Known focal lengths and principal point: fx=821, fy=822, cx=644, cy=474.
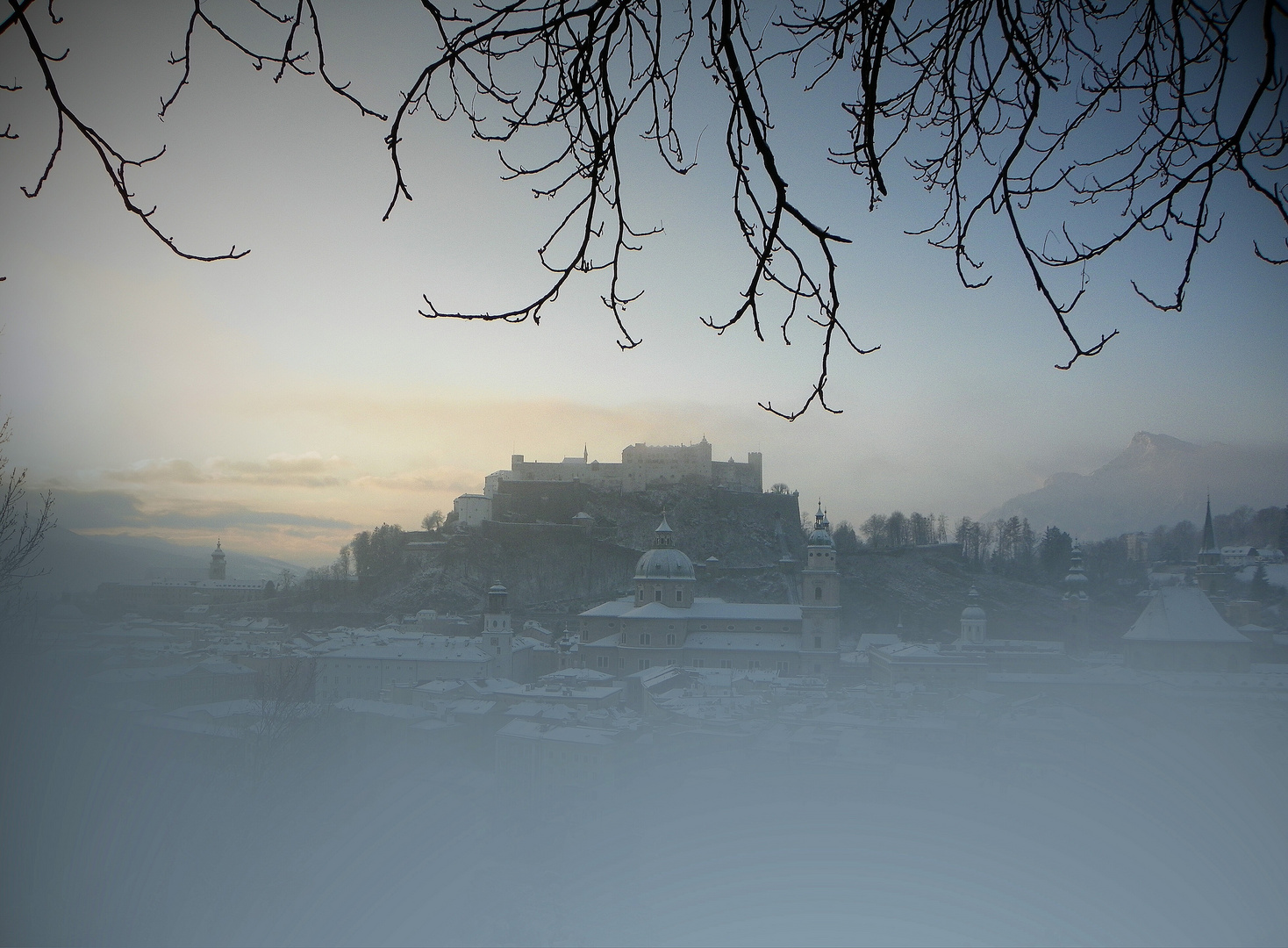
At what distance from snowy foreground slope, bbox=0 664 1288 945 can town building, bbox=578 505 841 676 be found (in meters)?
7.22

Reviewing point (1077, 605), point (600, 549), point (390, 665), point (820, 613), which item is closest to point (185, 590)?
point (390, 665)

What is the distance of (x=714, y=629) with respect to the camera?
21.2m

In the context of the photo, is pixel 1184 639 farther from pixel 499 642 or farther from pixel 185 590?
pixel 185 590

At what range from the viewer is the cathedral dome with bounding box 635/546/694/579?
2269 cm

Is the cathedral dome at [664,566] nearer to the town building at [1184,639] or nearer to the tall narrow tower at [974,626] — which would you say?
the tall narrow tower at [974,626]

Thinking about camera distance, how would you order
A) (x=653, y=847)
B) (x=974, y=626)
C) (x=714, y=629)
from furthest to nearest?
(x=714, y=629) < (x=974, y=626) < (x=653, y=847)

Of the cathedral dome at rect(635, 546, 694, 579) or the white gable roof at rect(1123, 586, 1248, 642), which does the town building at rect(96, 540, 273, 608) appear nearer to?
the cathedral dome at rect(635, 546, 694, 579)

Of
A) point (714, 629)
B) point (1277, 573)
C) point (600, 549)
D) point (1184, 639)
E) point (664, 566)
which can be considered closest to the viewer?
point (1184, 639)

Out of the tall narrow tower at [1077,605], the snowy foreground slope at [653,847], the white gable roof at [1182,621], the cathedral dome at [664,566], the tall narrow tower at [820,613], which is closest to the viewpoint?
the snowy foreground slope at [653,847]

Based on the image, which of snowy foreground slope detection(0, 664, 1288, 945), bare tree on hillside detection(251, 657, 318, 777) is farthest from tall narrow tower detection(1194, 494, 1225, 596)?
bare tree on hillside detection(251, 657, 318, 777)

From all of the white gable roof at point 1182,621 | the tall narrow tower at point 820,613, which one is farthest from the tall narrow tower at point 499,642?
the white gable roof at point 1182,621

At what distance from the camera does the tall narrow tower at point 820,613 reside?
19953 millimetres

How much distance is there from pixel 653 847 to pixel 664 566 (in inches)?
470

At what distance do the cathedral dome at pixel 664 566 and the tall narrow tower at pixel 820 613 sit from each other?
345 cm
